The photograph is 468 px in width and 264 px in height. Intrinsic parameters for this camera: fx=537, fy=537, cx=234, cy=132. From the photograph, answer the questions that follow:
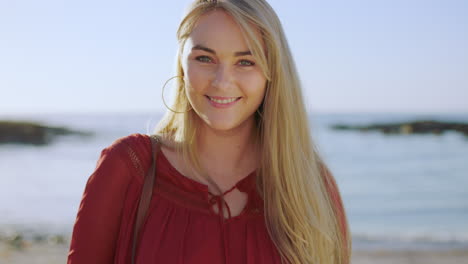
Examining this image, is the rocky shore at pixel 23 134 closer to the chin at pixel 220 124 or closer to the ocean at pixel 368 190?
the ocean at pixel 368 190

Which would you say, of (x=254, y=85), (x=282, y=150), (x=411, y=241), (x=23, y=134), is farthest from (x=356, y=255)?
(x=23, y=134)

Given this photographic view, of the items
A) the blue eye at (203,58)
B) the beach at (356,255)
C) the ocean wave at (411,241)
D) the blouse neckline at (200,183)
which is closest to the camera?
the blue eye at (203,58)

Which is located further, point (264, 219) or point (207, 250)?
point (264, 219)

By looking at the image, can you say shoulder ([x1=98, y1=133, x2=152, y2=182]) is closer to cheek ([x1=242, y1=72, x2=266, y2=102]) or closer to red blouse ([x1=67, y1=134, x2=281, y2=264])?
red blouse ([x1=67, y1=134, x2=281, y2=264])

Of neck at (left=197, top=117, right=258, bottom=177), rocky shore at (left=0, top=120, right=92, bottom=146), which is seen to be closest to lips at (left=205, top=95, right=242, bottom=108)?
neck at (left=197, top=117, right=258, bottom=177)

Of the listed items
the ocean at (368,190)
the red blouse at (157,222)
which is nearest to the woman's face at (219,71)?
the red blouse at (157,222)

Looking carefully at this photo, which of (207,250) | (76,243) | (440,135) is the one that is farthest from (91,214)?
(440,135)

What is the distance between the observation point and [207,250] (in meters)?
2.38

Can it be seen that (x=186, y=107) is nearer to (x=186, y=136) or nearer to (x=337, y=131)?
(x=186, y=136)

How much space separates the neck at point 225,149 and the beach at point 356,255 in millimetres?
5099

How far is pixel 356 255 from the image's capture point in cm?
795

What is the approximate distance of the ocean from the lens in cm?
982

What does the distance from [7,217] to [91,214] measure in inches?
367

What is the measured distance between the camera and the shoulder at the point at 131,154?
2.37 metres
